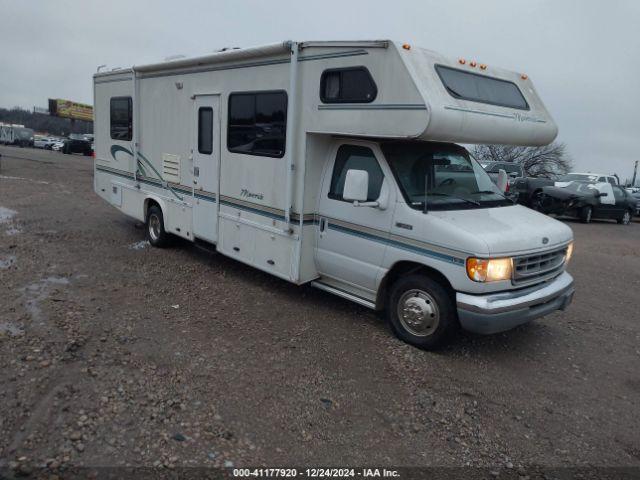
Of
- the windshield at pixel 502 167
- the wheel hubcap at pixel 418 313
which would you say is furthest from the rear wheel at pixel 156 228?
the windshield at pixel 502 167

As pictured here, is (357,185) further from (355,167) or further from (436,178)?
(436,178)

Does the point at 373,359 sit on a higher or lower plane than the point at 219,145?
lower

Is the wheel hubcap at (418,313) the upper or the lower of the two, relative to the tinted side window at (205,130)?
lower

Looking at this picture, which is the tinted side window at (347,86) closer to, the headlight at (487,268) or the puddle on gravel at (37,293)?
the headlight at (487,268)

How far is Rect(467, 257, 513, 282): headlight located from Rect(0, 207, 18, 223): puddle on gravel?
906 cm

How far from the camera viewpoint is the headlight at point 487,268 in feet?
15.2

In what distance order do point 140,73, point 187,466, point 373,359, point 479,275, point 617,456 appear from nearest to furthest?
point 187,466, point 617,456, point 479,275, point 373,359, point 140,73

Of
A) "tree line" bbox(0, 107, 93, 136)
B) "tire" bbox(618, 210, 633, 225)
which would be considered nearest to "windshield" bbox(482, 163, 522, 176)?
"tire" bbox(618, 210, 633, 225)

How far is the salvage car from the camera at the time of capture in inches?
699


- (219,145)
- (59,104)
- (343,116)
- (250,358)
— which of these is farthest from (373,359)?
(59,104)

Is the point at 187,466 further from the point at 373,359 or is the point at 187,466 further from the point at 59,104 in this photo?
the point at 59,104

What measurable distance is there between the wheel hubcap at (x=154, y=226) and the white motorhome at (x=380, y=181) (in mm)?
→ 1597

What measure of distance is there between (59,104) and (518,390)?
2557 inches

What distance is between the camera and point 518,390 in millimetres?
4668
